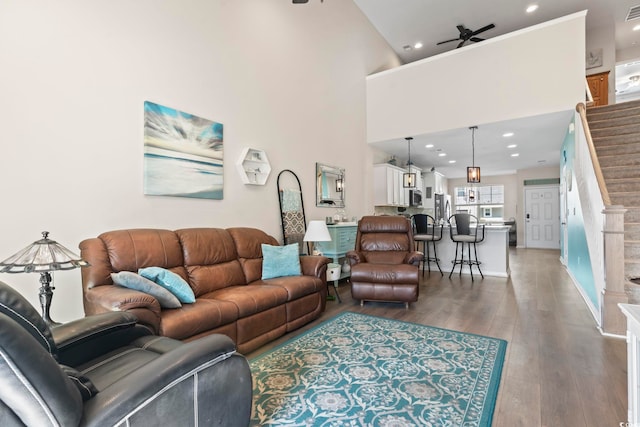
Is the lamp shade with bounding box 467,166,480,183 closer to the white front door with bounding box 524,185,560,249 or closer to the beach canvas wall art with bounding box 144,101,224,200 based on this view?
the beach canvas wall art with bounding box 144,101,224,200

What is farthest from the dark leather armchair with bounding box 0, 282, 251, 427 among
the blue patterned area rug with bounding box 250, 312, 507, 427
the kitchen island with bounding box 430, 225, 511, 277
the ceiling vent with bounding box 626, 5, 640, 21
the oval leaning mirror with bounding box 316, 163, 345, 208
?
the ceiling vent with bounding box 626, 5, 640, 21

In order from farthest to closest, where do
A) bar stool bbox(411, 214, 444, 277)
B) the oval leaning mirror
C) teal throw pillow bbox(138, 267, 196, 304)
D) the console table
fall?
bar stool bbox(411, 214, 444, 277) < the oval leaning mirror < the console table < teal throw pillow bbox(138, 267, 196, 304)

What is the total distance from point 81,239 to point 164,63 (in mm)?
1801

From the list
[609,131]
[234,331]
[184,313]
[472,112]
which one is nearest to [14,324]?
[184,313]

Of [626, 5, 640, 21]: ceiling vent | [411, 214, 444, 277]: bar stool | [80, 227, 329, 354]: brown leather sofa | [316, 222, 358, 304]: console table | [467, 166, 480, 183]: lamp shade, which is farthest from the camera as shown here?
[626, 5, 640, 21]: ceiling vent

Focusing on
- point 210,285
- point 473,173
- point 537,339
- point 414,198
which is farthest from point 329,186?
point 414,198

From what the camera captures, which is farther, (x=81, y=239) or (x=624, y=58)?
(x=624, y=58)

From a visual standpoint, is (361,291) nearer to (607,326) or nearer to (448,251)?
(607,326)

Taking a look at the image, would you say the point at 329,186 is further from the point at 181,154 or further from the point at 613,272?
the point at 613,272

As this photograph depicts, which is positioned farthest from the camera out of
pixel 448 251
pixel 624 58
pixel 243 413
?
pixel 624 58

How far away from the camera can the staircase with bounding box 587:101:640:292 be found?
11.0ft

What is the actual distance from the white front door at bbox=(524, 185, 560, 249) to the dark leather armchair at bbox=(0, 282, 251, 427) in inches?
451

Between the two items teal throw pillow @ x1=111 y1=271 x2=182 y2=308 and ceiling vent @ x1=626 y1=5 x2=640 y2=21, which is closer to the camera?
teal throw pillow @ x1=111 y1=271 x2=182 y2=308

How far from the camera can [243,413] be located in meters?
1.42
